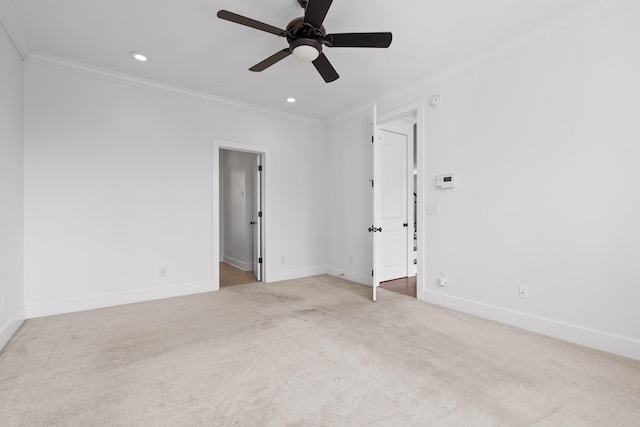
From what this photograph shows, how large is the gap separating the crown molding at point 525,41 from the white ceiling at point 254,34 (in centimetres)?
5

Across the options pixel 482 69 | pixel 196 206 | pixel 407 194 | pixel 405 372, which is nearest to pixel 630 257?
pixel 405 372

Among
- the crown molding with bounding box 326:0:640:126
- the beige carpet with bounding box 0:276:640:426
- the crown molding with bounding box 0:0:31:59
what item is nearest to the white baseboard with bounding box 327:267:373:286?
the beige carpet with bounding box 0:276:640:426

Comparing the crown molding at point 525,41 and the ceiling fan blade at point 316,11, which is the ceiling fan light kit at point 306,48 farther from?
the crown molding at point 525,41

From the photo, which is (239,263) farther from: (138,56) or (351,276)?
(138,56)

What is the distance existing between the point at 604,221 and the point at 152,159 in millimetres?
4820

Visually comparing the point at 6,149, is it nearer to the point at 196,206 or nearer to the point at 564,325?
the point at 196,206

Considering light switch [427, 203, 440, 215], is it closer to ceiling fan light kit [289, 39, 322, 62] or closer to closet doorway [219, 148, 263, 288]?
ceiling fan light kit [289, 39, 322, 62]

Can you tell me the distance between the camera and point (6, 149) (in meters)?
2.58

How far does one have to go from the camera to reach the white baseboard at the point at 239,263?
19.2 ft

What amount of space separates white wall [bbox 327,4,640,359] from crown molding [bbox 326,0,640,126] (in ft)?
0.15

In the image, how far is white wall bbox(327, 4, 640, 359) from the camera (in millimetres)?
2307

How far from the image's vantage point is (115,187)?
3584mm

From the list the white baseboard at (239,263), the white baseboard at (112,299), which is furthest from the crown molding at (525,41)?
the white baseboard at (239,263)

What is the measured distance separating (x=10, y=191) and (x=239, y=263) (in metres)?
3.87
